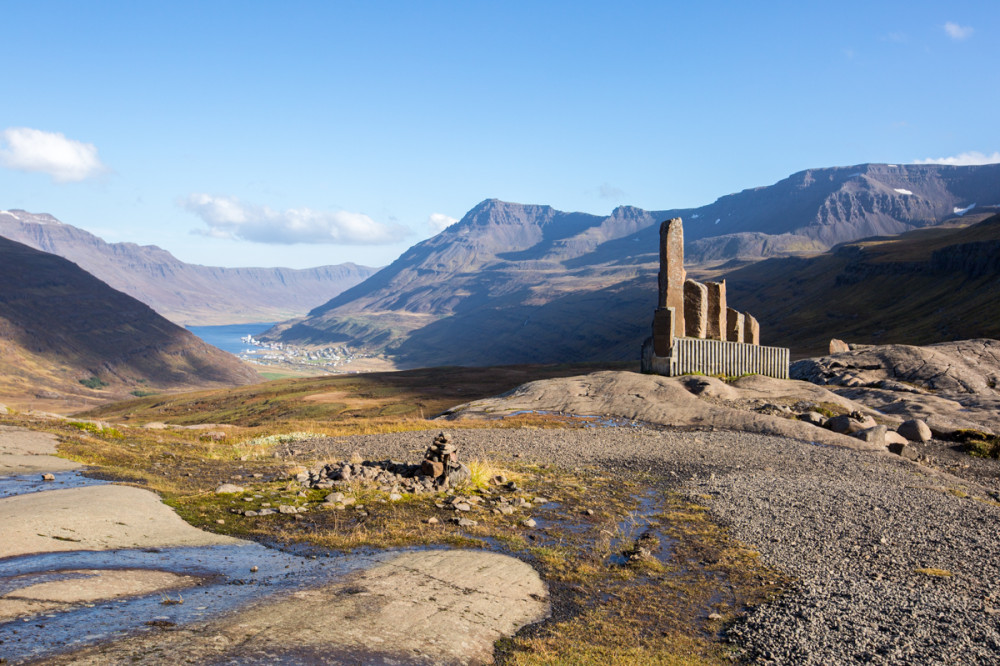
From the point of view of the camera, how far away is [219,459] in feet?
72.9

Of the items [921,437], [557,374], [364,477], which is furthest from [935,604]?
[557,374]

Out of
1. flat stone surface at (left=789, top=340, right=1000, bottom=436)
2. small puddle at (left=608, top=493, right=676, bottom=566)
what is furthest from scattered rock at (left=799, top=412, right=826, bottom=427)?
small puddle at (left=608, top=493, right=676, bottom=566)

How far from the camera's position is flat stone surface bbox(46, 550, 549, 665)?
753 cm

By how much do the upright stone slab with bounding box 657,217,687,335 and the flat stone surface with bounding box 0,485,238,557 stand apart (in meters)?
31.2

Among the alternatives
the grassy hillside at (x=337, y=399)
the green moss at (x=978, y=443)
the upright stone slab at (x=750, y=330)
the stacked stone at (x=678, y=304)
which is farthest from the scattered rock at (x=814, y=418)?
the grassy hillside at (x=337, y=399)

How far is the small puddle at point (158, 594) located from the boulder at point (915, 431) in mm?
24239

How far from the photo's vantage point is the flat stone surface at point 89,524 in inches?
425

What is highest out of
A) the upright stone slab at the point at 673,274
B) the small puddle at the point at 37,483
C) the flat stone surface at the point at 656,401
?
the upright stone slab at the point at 673,274

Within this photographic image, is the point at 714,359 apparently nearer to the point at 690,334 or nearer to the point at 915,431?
the point at 690,334

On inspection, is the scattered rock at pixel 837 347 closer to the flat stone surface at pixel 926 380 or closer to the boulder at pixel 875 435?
the flat stone surface at pixel 926 380

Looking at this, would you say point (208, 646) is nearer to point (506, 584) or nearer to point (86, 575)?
point (86, 575)

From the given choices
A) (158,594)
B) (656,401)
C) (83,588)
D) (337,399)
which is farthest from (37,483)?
(337,399)

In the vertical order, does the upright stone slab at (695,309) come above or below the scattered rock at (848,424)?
above

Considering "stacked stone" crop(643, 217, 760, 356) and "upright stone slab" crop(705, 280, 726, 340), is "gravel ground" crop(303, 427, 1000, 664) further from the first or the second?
"upright stone slab" crop(705, 280, 726, 340)
